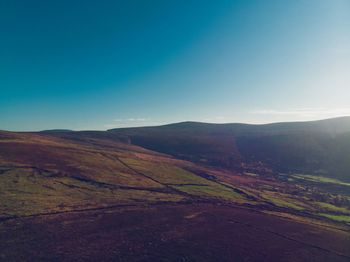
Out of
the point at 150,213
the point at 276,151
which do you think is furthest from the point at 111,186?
the point at 276,151

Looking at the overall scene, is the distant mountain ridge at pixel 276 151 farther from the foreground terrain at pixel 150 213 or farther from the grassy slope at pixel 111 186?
the grassy slope at pixel 111 186

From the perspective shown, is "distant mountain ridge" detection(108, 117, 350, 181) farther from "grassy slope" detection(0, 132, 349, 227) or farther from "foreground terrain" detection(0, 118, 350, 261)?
"grassy slope" detection(0, 132, 349, 227)

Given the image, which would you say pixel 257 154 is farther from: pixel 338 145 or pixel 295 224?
pixel 295 224

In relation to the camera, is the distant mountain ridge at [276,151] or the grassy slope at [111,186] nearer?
the grassy slope at [111,186]

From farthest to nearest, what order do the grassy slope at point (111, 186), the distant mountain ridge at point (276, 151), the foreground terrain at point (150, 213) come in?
the distant mountain ridge at point (276, 151)
the grassy slope at point (111, 186)
the foreground terrain at point (150, 213)

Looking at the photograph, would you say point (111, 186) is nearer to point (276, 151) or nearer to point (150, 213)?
point (150, 213)

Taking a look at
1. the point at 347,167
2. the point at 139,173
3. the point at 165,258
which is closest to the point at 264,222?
the point at 165,258

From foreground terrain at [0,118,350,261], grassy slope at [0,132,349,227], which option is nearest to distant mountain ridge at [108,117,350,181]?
foreground terrain at [0,118,350,261]

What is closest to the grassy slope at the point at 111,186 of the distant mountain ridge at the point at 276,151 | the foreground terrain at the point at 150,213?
the foreground terrain at the point at 150,213

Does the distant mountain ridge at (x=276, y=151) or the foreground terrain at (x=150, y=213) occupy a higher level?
the distant mountain ridge at (x=276, y=151)

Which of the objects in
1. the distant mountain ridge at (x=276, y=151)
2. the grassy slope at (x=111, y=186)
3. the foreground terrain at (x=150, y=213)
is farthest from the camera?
the distant mountain ridge at (x=276, y=151)
